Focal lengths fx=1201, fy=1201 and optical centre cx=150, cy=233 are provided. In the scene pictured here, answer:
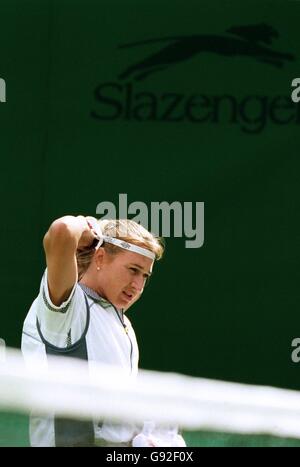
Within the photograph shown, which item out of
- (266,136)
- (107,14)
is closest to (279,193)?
(266,136)

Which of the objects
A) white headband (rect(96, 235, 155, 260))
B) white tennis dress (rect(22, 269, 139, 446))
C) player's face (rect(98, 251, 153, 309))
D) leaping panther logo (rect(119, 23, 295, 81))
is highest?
leaping panther logo (rect(119, 23, 295, 81))

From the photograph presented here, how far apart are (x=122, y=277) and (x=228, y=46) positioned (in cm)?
259

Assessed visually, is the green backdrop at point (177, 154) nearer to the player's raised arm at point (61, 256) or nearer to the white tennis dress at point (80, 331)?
the white tennis dress at point (80, 331)

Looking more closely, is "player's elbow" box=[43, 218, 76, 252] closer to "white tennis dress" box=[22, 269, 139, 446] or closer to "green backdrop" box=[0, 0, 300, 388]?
"white tennis dress" box=[22, 269, 139, 446]

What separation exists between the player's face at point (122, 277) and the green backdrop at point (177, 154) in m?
2.16

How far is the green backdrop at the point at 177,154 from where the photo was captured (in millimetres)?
5555

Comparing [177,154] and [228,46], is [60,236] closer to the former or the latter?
[177,154]

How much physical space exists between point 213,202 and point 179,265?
339mm

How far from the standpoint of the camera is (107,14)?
5.61 meters

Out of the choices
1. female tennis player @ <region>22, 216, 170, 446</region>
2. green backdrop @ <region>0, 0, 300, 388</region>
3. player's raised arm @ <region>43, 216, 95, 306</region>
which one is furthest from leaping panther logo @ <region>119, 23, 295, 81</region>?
player's raised arm @ <region>43, 216, 95, 306</region>

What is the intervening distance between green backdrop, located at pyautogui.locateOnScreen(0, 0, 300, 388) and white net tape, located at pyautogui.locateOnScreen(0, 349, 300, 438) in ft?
9.62

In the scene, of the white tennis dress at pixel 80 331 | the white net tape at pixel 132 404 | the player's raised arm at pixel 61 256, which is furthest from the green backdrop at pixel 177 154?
the white net tape at pixel 132 404

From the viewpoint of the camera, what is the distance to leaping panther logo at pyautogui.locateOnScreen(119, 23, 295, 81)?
565 centimetres
